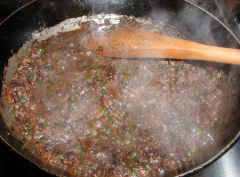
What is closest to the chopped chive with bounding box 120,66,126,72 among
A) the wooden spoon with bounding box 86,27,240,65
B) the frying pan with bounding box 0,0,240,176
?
the wooden spoon with bounding box 86,27,240,65

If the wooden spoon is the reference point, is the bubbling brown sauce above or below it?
below

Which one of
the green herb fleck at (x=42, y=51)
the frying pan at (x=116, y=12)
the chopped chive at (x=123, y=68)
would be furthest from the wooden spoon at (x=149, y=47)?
the green herb fleck at (x=42, y=51)

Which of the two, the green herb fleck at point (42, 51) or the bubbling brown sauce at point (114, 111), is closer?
the bubbling brown sauce at point (114, 111)

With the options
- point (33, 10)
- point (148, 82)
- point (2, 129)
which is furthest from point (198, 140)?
point (33, 10)

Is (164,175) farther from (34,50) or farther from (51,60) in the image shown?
(34,50)

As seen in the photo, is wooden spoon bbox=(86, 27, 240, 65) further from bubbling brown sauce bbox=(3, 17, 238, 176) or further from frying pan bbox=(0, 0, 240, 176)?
frying pan bbox=(0, 0, 240, 176)

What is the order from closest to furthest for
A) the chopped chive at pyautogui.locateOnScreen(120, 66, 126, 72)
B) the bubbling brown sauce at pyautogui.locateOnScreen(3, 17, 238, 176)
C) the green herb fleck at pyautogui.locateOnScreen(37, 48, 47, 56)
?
the bubbling brown sauce at pyautogui.locateOnScreen(3, 17, 238, 176)
the chopped chive at pyautogui.locateOnScreen(120, 66, 126, 72)
the green herb fleck at pyautogui.locateOnScreen(37, 48, 47, 56)

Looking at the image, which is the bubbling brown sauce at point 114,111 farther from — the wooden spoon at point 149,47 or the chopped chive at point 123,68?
the wooden spoon at point 149,47
